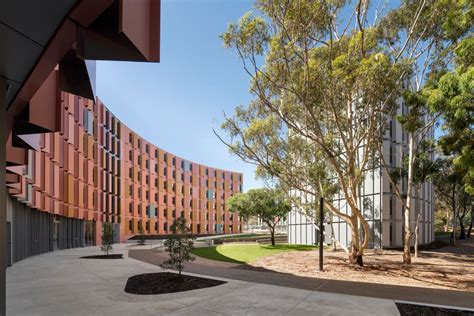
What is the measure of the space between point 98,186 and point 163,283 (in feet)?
111

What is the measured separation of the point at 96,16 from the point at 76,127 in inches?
1309

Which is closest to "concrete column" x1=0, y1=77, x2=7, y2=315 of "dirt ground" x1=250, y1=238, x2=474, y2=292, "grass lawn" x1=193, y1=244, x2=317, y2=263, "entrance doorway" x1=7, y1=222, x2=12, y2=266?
"dirt ground" x1=250, y1=238, x2=474, y2=292

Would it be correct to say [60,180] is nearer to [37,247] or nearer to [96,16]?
[37,247]

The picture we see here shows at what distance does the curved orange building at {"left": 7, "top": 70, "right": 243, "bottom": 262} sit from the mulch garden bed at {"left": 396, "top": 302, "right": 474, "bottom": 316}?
33.2 ft

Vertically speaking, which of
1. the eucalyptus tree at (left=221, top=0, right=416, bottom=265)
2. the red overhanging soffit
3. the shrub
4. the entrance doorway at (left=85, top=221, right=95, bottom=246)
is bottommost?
the entrance doorway at (left=85, top=221, right=95, bottom=246)

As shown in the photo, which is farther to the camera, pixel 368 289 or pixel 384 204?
pixel 384 204

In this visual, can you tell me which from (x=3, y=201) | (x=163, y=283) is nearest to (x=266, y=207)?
(x=163, y=283)

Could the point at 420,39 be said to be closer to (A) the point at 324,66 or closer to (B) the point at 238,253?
(A) the point at 324,66

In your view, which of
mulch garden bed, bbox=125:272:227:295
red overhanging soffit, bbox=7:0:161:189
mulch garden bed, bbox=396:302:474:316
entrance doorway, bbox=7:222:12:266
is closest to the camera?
red overhanging soffit, bbox=7:0:161:189

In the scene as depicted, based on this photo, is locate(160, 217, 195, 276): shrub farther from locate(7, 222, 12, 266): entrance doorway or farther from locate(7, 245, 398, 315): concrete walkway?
locate(7, 222, 12, 266): entrance doorway

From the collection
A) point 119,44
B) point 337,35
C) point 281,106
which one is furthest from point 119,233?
point 119,44

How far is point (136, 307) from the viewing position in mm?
8984

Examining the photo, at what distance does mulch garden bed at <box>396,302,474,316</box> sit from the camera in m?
8.63

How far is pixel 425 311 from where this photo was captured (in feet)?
29.1
